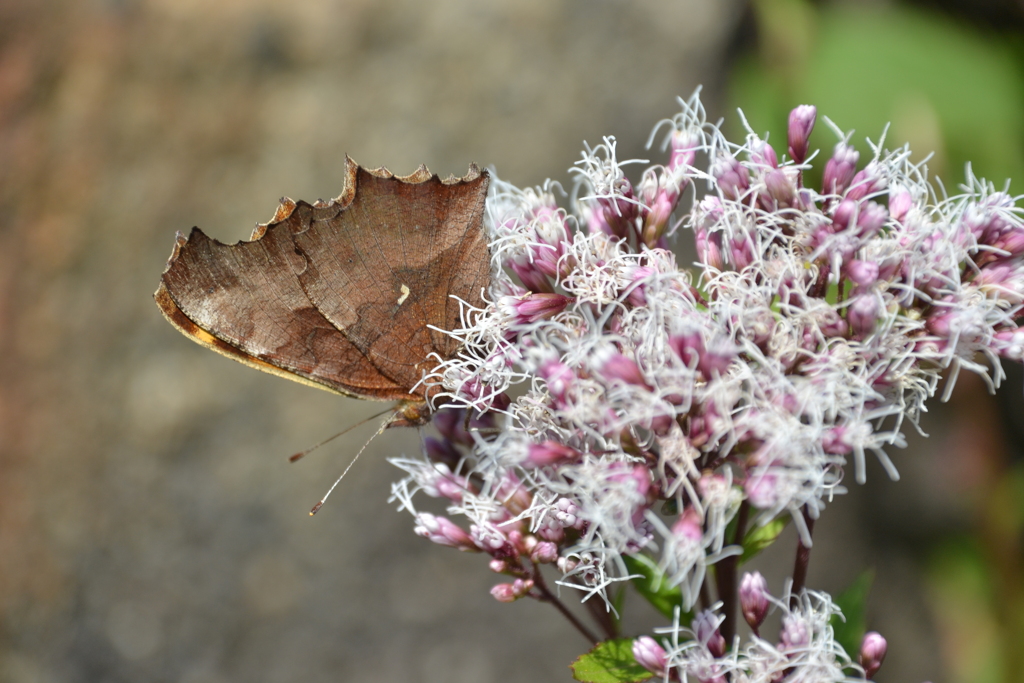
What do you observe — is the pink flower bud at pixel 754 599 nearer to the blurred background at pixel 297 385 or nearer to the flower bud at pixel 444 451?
the flower bud at pixel 444 451

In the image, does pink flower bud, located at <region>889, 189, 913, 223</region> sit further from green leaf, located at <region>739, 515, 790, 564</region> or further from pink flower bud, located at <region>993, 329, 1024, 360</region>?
green leaf, located at <region>739, 515, 790, 564</region>

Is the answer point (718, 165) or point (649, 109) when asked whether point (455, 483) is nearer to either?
point (718, 165)

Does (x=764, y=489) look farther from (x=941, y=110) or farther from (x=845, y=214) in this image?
(x=941, y=110)

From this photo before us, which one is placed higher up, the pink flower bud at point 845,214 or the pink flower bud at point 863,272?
the pink flower bud at point 845,214

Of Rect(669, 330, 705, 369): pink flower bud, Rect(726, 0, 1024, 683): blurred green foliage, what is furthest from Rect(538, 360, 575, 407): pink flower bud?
Rect(726, 0, 1024, 683): blurred green foliage

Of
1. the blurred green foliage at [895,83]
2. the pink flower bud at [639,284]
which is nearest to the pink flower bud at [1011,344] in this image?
the pink flower bud at [639,284]
